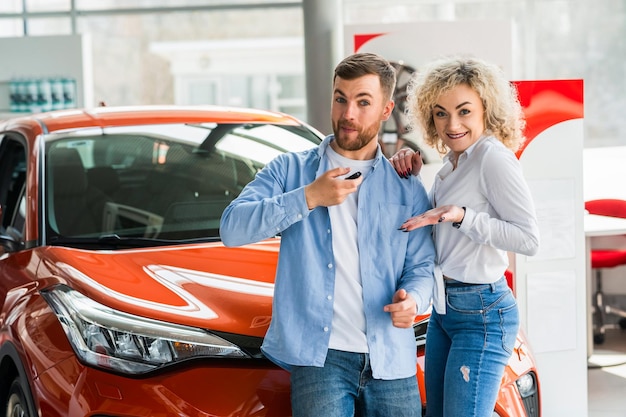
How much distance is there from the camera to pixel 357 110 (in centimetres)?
237

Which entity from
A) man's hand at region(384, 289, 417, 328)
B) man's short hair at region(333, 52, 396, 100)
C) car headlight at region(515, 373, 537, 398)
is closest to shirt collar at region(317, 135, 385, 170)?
man's short hair at region(333, 52, 396, 100)

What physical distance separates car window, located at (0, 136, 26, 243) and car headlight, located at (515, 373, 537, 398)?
7.19ft

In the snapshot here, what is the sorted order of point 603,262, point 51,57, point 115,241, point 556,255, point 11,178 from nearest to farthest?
1. point 115,241
2. point 11,178
3. point 556,255
4. point 603,262
5. point 51,57

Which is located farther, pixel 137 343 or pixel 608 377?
pixel 608 377

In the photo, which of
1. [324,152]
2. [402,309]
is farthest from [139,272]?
[402,309]

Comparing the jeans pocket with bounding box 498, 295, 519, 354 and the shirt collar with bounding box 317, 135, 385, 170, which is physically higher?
the shirt collar with bounding box 317, 135, 385, 170

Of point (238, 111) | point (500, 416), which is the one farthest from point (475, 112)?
point (238, 111)

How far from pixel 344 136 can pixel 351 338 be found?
495 millimetres

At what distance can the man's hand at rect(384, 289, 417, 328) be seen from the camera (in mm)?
2277

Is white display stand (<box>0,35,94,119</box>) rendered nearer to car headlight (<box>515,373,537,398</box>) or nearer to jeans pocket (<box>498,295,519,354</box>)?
car headlight (<box>515,373,537,398</box>)

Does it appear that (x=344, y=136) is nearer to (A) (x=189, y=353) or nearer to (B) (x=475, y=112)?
(B) (x=475, y=112)

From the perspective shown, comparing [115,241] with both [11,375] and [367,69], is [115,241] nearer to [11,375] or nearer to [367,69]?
[11,375]

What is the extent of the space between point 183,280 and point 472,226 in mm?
1022

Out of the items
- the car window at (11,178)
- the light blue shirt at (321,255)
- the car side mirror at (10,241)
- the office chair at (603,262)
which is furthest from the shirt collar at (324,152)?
the office chair at (603,262)
